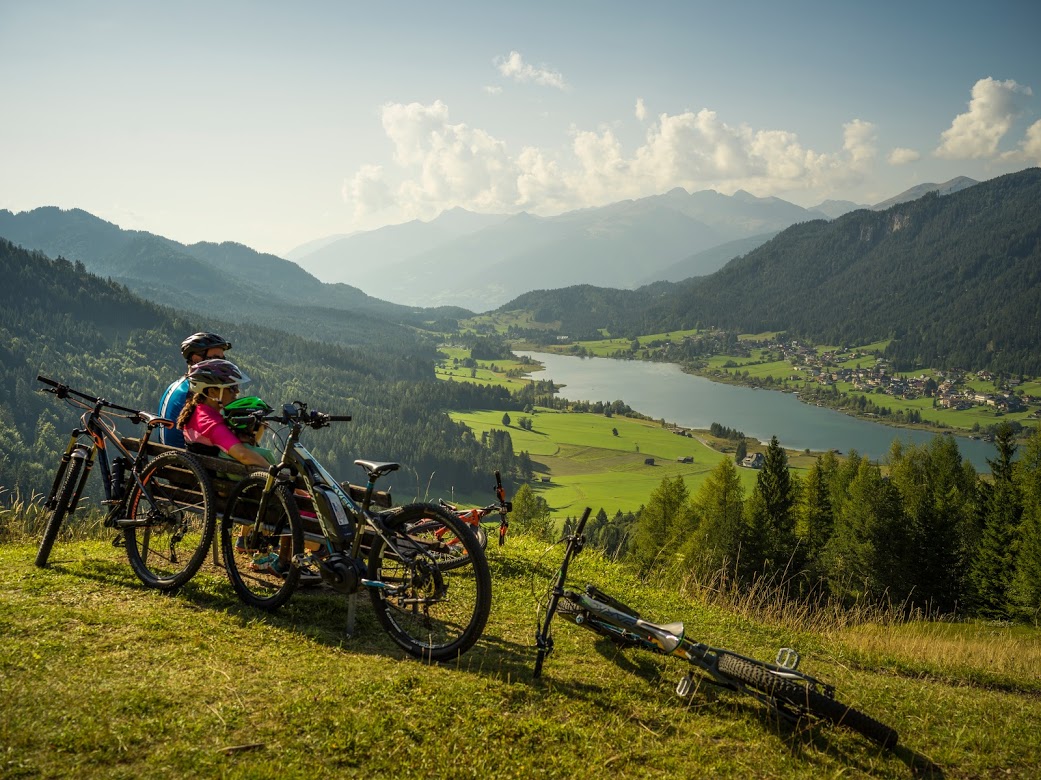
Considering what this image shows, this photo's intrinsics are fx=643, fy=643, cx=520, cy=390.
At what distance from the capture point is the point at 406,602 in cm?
542

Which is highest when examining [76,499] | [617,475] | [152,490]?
[152,490]

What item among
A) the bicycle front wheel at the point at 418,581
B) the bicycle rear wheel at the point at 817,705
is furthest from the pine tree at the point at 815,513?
the bicycle front wheel at the point at 418,581

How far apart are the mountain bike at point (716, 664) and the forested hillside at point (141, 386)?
311 feet

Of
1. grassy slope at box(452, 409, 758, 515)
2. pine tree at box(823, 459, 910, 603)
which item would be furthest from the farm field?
pine tree at box(823, 459, 910, 603)

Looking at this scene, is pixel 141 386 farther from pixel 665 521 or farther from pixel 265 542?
pixel 265 542

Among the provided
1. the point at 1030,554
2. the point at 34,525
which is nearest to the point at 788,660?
the point at 34,525

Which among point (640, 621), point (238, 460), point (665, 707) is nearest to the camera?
point (665, 707)

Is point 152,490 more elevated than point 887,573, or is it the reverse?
point 152,490

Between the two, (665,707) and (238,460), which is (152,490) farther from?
(665,707)

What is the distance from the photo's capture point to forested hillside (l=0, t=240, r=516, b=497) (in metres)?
118

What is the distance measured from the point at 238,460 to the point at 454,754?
4.20m

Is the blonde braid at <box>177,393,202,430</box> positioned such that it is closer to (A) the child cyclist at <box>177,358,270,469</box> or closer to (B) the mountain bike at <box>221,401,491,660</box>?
(A) the child cyclist at <box>177,358,270,469</box>

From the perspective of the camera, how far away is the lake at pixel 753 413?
11669cm

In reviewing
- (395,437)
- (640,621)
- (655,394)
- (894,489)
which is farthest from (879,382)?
(640,621)
